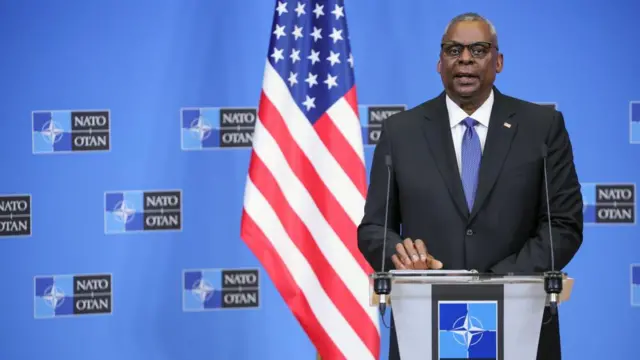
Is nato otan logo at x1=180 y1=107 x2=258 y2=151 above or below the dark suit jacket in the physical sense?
above

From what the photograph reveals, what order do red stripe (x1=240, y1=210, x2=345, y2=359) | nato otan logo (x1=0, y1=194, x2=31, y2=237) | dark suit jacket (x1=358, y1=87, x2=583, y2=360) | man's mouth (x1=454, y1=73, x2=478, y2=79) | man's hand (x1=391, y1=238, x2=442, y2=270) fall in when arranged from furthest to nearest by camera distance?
nato otan logo (x1=0, y1=194, x2=31, y2=237), red stripe (x1=240, y1=210, x2=345, y2=359), man's mouth (x1=454, y1=73, x2=478, y2=79), dark suit jacket (x1=358, y1=87, x2=583, y2=360), man's hand (x1=391, y1=238, x2=442, y2=270)

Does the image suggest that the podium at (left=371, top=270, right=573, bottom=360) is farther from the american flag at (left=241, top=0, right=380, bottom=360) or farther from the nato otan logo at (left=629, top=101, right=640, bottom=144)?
the nato otan logo at (left=629, top=101, right=640, bottom=144)

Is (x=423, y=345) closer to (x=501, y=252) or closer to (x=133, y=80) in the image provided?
(x=501, y=252)

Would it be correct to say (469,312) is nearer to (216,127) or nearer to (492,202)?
(492,202)

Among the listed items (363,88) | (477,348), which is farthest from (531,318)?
(363,88)

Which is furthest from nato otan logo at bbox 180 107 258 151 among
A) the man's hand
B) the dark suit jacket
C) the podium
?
the podium

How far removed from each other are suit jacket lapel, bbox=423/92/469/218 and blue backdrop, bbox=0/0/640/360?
2030 millimetres

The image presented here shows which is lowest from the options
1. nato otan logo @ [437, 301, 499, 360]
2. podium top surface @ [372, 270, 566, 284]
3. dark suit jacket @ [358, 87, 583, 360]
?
nato otan logo @ [437, 301, 499, 360]

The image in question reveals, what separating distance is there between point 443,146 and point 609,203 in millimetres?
2413

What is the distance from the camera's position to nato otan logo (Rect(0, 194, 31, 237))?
4.60 meters

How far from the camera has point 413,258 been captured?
2.23m

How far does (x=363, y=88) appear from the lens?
4.64m

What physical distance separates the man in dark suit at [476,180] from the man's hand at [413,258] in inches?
4.0

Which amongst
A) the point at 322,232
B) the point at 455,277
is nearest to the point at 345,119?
the point at 322,232
